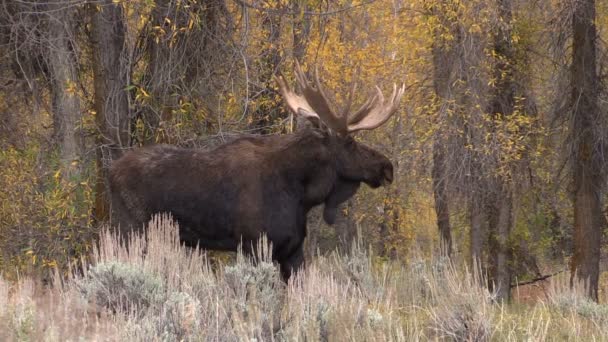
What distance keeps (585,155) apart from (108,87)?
262 inches

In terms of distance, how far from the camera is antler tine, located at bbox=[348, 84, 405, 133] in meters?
10.0

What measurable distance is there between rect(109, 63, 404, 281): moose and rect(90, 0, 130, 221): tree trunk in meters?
1.40

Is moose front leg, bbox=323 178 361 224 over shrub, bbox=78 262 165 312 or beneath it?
over

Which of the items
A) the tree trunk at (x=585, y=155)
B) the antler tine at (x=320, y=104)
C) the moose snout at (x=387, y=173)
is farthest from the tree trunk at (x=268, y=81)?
the tree trunk at (x=585, y=155)

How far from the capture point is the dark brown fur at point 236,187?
9.13 m

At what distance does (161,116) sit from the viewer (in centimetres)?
1105

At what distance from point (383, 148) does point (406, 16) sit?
2384 mm

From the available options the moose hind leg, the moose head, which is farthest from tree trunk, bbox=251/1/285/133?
the moose hind leg

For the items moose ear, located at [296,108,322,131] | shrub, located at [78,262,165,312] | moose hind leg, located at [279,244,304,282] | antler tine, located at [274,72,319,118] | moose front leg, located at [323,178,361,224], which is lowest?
moose hind leg, located at [279,244,304,282]

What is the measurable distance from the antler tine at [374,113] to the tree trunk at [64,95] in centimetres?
325

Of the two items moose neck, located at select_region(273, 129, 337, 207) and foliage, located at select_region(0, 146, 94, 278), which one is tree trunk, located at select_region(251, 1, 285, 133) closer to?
moose neck, located at select_region(273, 129, 337, 207)

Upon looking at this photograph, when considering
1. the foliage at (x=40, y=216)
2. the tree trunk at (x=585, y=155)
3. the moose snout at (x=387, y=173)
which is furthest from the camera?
the tree trunk at (x=585, y=155)

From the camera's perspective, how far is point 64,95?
10789mm

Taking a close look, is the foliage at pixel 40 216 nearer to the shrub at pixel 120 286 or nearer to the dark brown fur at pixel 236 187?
the dark brown fur at pixel 236 187
